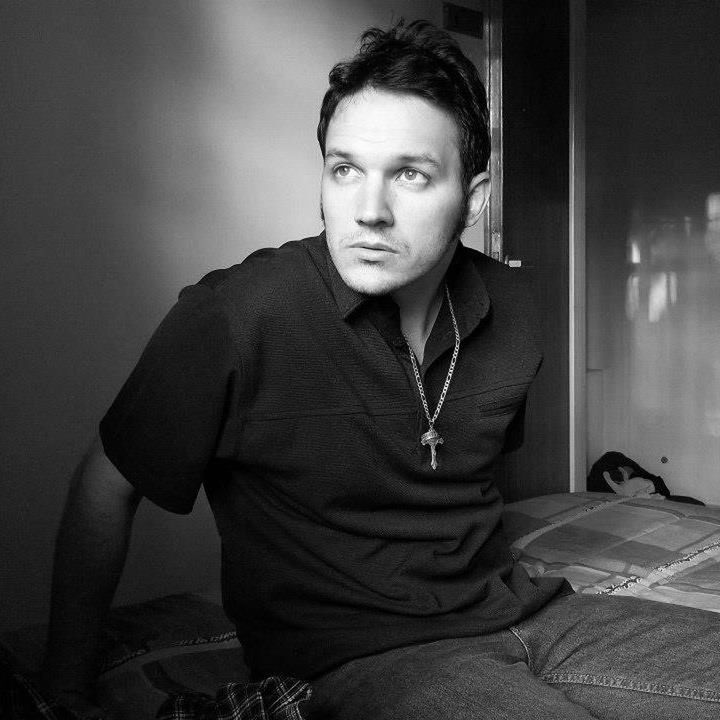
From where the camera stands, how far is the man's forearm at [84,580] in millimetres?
1077

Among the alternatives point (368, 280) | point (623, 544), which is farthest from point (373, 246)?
point (623, 544)

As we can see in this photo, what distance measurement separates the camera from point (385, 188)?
1.21 metres

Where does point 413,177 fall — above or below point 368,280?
above

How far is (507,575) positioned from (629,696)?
250mm

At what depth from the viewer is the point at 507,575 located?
4.38 feet

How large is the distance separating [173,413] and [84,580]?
0.77 feet

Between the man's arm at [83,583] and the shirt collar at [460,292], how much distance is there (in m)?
0.39

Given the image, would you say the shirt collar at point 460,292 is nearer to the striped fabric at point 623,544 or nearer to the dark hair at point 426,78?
the dark hair at point 426,78

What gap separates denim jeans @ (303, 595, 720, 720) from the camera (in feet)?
3.39

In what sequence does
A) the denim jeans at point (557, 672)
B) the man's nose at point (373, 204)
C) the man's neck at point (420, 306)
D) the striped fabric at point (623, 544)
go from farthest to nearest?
the striped fabric at point (623, 544) < the man's neck at point (420, 306) < the man's nose at point (373, 204) < the denim jeans at point (557, 672)

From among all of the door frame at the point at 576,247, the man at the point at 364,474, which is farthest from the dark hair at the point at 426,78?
the door frame at the point at 576,247

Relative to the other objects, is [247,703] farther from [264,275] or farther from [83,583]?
[264,275]

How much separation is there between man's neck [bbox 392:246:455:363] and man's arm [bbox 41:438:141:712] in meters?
0.49

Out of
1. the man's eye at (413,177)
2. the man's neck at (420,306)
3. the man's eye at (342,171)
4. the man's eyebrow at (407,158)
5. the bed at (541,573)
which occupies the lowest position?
the bed at (541,573)
